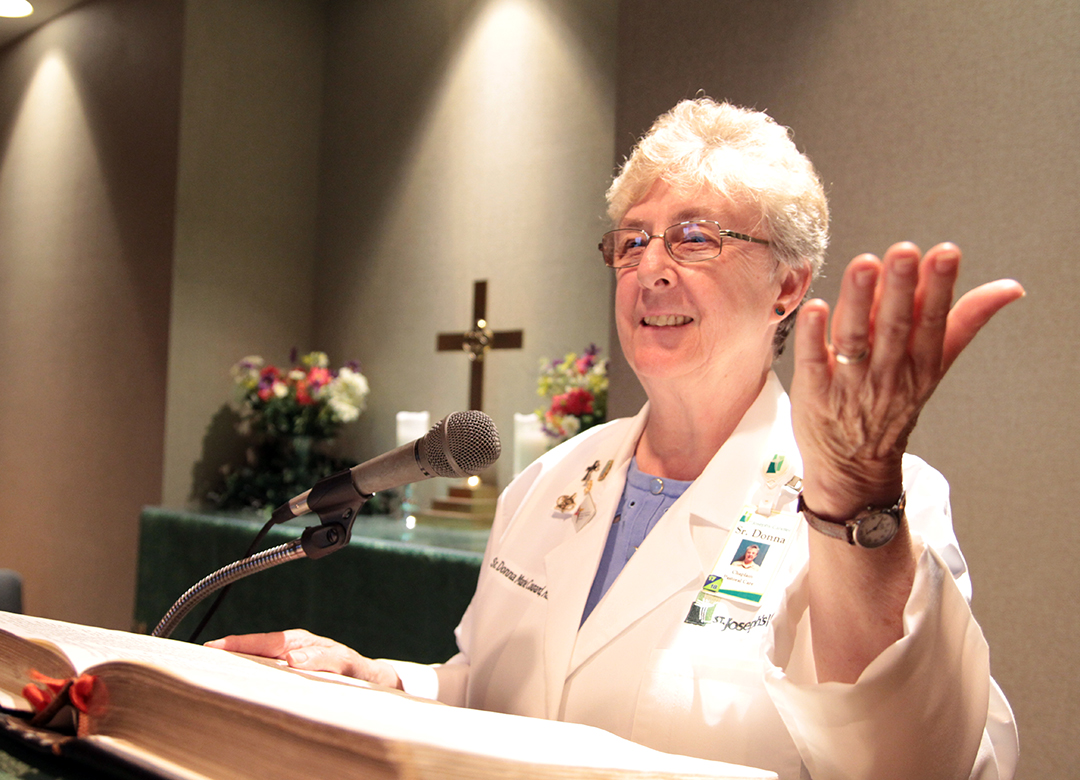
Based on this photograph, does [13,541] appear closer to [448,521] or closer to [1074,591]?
[448,521]

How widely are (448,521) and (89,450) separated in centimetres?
249

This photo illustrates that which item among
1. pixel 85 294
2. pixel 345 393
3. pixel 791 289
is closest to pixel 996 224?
pixel 791 289

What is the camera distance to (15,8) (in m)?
5.39

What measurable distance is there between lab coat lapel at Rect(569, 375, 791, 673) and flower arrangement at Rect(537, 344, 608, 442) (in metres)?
2.02

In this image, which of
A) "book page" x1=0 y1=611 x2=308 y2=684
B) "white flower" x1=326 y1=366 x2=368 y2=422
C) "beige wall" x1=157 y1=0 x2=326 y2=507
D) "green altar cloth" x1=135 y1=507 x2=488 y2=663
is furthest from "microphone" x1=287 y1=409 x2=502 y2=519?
"beige wall" x1=157 y1=0 x2=326 y2=507

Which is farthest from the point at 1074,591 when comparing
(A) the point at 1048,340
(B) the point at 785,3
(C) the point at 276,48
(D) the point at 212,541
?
(C) the point at 276,48

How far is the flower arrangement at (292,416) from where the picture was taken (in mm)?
4395

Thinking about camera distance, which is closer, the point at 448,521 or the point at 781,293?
the point at 781,293

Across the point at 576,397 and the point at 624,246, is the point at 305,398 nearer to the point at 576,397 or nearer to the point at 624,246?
the point at 576,397

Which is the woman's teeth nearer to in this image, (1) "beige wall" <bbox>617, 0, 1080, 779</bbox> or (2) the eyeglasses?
(2) the eyeglasses

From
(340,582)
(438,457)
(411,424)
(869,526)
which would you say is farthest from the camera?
(411,424)

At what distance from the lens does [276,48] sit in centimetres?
496

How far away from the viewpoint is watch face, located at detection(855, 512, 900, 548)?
2.47ft

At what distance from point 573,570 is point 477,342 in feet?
9.81
